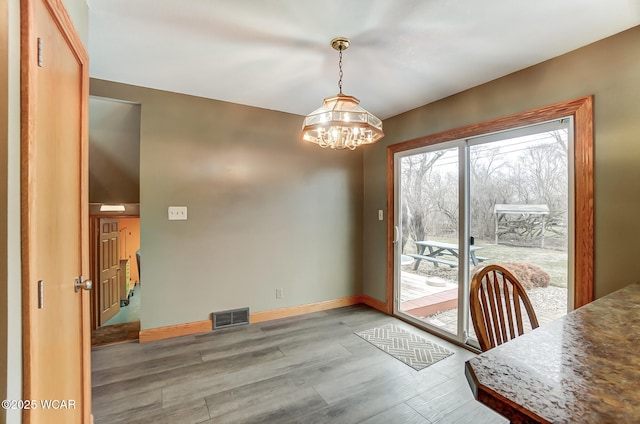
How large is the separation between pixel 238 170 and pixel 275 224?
2.46 ft

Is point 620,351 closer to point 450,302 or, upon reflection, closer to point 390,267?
point 450,302

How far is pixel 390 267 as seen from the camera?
3627 millimetres

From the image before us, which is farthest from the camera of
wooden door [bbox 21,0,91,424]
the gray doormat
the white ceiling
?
the gray doormat

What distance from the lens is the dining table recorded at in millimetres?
575

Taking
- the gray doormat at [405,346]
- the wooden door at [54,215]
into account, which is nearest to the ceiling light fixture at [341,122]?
the wooden door at [54,215]

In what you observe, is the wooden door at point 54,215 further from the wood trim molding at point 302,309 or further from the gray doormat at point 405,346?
the gray doormat at point 405,346

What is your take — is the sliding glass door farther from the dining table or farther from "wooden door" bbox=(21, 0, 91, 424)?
"wooden door" bbox=(21, 0, 91, 424)

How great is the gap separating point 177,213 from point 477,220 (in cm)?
296

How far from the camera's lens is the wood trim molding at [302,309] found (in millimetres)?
3334

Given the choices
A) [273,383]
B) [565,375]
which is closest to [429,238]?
[273,383]

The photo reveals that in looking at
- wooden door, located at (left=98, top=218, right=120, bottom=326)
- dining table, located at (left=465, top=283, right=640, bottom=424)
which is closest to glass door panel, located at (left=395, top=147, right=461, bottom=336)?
dining table, located at (left=465, top=283, right=640, bottom=424)

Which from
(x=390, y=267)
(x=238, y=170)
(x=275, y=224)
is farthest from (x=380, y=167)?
(x=238, y=170)

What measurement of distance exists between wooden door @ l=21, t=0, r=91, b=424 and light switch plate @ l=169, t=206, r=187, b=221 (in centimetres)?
140

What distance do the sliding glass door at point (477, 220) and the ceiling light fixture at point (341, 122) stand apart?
4.35 feet
